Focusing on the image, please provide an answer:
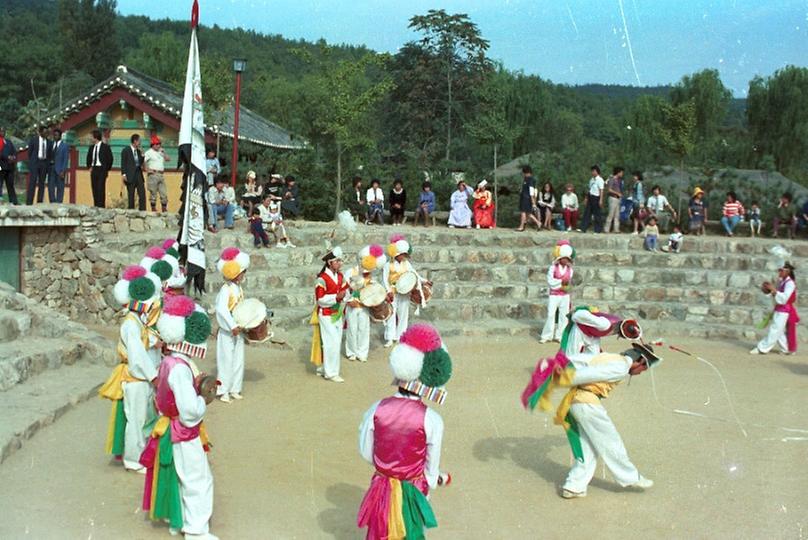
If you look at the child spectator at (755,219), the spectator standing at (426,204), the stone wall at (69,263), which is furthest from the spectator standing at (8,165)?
the child spectator at (755,219)

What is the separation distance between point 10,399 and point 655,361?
5.89 m

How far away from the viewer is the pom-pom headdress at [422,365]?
461 cm

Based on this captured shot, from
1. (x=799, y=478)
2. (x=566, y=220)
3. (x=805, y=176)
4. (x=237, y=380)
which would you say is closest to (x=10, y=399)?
(x=237, y=380)

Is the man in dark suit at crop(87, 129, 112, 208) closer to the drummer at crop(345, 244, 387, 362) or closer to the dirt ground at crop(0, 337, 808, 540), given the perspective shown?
the dirt ground at crop(0, 337, 808, 540)

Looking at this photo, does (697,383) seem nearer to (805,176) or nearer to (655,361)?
(655,361)

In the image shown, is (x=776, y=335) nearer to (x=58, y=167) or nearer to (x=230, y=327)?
(x=230, y=327)

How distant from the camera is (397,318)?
1270 centimetres

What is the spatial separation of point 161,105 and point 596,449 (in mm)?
16406

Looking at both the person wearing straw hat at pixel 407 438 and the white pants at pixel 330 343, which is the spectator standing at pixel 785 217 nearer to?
the white pants at pixel 330 343

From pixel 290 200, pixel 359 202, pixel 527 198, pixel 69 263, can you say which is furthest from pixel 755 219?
pixel 69 263

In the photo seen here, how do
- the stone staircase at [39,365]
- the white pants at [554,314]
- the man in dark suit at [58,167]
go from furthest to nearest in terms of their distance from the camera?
the man in dark suit at [58,167], the white pants at [554,314], the stone staircase at [39,365]

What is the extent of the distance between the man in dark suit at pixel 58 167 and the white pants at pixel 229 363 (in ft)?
23.2

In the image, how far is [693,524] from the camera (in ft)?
19.7

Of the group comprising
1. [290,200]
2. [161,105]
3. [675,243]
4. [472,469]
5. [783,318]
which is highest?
[161,105]
